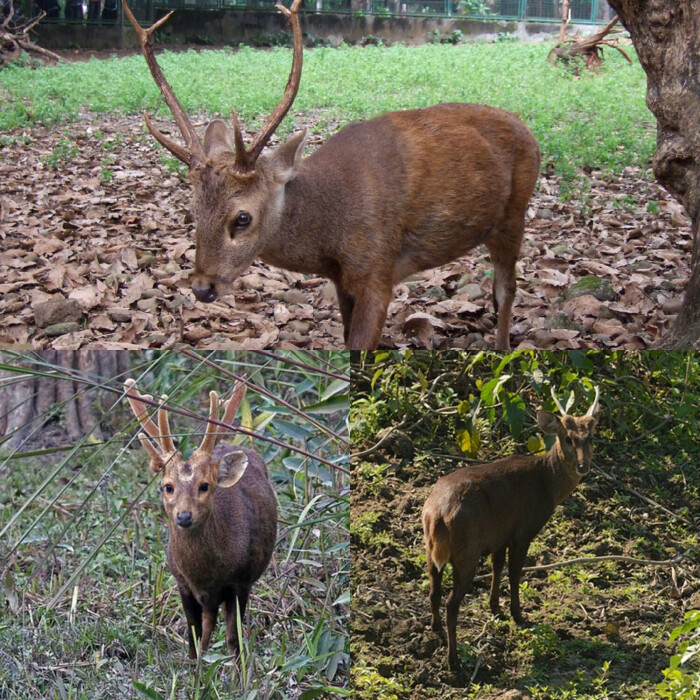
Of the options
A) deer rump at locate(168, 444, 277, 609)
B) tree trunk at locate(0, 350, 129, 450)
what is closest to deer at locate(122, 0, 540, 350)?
tree trunk at locate(0, 350, 129, 450)

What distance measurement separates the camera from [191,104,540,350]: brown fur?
4328 mm

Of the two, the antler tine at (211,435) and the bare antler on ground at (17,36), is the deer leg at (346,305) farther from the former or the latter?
the bare antler on ground at (17,36)

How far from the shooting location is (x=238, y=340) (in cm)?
539

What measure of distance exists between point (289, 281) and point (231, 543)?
3.29 meters

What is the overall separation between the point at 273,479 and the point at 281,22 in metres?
7.40

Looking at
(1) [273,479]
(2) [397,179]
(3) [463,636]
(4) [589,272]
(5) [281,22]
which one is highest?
(5) [281,22]

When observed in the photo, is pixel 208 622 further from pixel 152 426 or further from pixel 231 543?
pixel 152 426

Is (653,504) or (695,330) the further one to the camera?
(695,330)

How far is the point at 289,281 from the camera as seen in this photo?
6.23 meters

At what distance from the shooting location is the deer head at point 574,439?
3381 mm

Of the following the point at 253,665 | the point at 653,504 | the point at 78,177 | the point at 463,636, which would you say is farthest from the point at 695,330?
the point at 78,177

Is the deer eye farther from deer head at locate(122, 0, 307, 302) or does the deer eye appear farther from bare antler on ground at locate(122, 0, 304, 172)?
bare antler on ground at locate(122, 0, 304, 172)

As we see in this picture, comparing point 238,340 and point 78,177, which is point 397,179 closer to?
point 238,340

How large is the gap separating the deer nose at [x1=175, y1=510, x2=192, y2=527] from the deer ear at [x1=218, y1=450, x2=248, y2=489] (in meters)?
0.13
